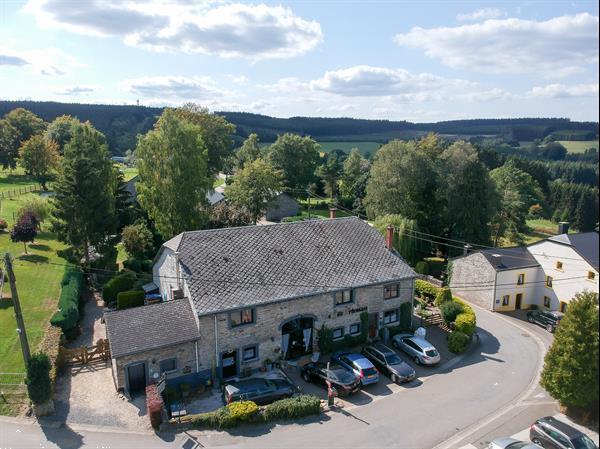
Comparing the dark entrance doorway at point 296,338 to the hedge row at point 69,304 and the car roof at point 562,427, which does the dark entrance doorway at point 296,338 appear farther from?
the hedge row at point 69,304

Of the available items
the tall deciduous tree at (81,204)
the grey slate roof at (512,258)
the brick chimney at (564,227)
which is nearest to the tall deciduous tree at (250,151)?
the tall deciduous tree at (81,204)

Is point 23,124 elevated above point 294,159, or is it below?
above

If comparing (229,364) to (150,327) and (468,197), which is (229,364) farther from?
(468,197)

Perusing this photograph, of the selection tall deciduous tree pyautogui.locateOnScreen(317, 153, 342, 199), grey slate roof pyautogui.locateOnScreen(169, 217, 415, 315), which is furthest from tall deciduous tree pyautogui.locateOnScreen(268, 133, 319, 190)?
grey slate roof pyautogui.locateOnScreen(169, 217, 415, 315)

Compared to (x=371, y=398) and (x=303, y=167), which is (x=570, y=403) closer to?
(x=371, y=398)

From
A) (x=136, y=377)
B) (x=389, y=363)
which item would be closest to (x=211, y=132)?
(x=136, y=377)

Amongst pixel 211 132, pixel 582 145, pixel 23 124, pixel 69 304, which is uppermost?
pixel 23 124
